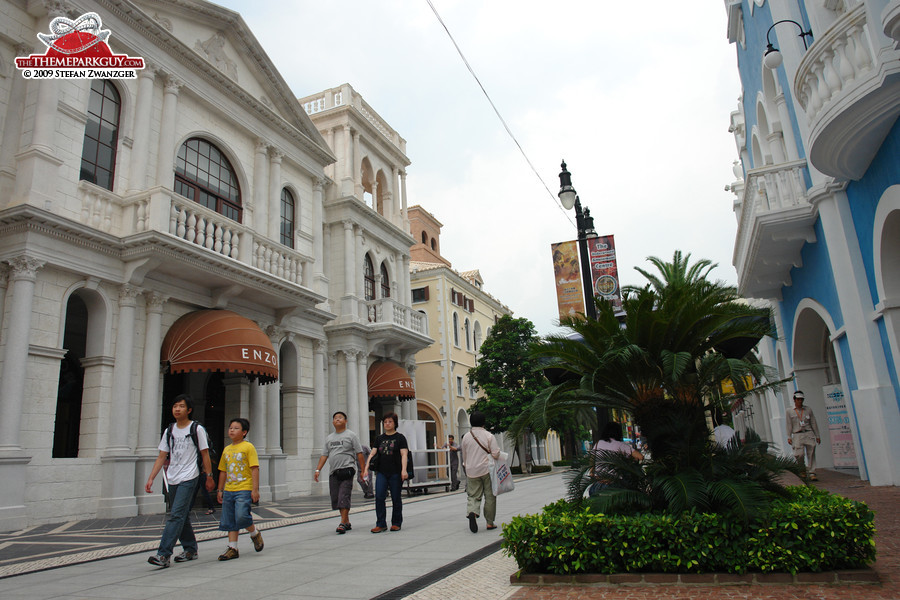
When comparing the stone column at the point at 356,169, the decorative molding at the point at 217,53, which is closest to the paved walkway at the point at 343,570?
the decorative molding at the point at 217,53

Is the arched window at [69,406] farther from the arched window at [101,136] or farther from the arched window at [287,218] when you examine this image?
the arched window at [287,218]

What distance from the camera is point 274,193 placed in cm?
1956

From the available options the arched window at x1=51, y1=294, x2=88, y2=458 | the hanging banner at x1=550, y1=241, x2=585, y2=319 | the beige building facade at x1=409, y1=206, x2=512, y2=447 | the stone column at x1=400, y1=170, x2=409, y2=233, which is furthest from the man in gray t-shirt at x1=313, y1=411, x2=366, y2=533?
the beige building facade at x1=409, y1=206, x2=512, y2=447

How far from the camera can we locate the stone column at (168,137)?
49.8ft

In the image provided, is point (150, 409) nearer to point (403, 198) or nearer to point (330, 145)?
point (330, 145)

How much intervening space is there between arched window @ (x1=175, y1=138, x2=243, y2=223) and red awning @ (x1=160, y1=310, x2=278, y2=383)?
3.62 meters

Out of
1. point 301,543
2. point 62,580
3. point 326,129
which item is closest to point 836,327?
point 301,543

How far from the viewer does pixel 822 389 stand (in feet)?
49.5

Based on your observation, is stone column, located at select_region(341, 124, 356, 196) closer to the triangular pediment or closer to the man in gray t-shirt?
the triangular pediment

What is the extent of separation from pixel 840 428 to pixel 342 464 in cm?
1071

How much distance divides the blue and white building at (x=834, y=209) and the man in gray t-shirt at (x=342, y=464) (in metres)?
8.35

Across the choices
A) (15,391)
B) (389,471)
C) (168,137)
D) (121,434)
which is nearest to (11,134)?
(168,137)

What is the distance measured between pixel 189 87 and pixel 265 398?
8953 millimetres

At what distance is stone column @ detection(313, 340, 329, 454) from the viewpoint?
20578 mm
